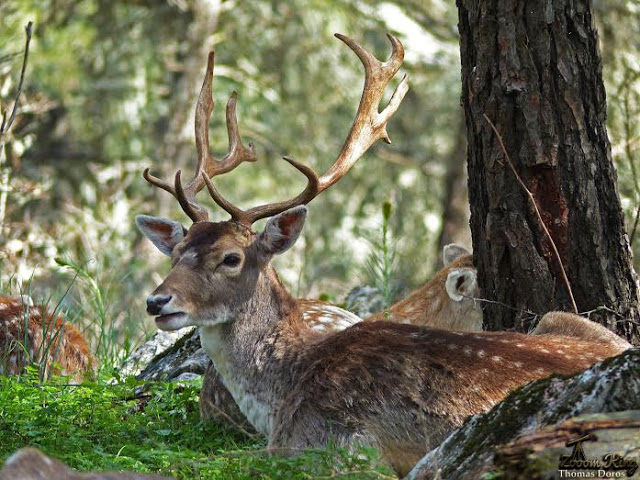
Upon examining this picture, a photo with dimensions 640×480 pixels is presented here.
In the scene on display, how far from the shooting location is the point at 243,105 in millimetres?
25141

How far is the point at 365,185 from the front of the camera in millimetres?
23859

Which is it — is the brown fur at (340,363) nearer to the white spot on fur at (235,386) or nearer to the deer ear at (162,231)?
the white spot on fur at (235,386)

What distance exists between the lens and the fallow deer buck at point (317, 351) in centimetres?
563

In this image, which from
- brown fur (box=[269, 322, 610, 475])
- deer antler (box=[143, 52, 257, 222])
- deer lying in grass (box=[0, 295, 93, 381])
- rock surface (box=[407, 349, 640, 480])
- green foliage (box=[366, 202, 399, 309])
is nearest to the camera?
rock surface (box=[407, 349, 640, 480])

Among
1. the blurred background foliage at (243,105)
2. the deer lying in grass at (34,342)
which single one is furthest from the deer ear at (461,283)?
the blurred background foliage at (243,105)

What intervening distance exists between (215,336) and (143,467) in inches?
57.0

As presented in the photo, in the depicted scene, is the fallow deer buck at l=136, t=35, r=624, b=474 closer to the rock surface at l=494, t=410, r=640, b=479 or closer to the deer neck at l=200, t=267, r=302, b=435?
the deer neck at l=200, t=267, r=302, b=435

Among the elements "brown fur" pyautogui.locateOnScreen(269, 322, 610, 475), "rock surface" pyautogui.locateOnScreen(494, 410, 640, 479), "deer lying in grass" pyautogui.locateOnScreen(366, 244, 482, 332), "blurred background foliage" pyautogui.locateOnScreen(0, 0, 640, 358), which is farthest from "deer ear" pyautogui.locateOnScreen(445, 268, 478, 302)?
"blurred background foliage" pyautogui.locateOnScreen(0, 0, 640, 358)

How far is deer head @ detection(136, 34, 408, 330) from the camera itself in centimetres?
640

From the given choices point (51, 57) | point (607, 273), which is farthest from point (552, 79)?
point (51, 57)

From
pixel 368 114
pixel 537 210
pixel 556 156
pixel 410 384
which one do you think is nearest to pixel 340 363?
pixel 410 384

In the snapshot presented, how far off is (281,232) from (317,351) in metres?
0.95

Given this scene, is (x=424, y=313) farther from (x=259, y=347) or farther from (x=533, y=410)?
(x=533, y=410)

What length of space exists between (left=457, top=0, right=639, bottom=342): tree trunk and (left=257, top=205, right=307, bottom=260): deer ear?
1312 mm
